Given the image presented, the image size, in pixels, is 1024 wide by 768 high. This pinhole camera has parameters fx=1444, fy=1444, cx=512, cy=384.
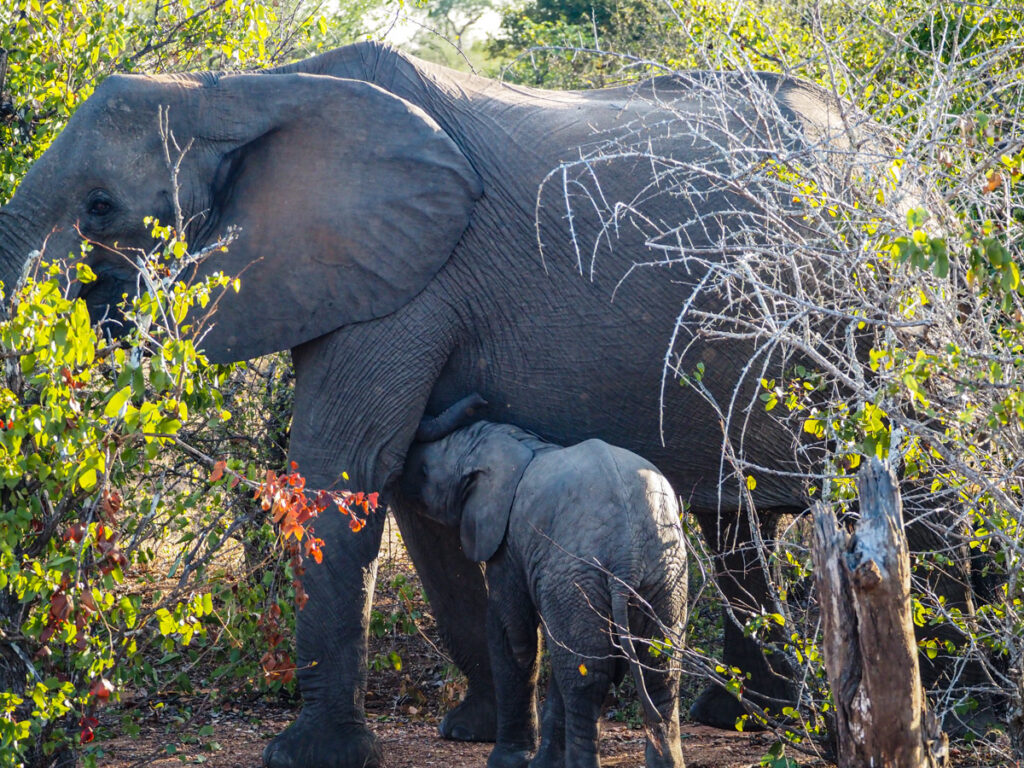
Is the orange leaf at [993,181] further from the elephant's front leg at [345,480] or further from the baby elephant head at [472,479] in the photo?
the elephant's front leg at [345,480]

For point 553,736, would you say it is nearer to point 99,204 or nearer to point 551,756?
point 551,756

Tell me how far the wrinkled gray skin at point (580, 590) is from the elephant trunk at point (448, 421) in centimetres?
39

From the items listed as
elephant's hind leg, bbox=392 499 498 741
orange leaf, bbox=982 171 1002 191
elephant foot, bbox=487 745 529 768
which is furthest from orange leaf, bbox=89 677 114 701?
orange leaf, bbox=982 171 1002 191

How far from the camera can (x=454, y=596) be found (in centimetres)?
604

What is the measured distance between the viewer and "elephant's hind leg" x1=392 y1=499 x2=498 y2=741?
5.96 meters

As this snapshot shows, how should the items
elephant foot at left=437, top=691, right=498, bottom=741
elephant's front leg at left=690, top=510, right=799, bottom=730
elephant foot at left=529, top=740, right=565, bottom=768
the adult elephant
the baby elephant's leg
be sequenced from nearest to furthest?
elephant foot at left=529, top=740, right=565, bottom=768 < the baby elephant's leg < the adult elephant < elephant foot at left=437, top=691, right=498, bottom=741 < elephant's front leg at left=690, top=510, right=799, bottom=730

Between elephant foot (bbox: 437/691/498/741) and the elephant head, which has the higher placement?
the elephant head

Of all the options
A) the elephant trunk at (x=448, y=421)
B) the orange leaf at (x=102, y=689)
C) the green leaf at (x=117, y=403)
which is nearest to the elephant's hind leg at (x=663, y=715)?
the elephant trunk at (x=448, y=421)

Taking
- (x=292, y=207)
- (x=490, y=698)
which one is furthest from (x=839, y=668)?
(x=292, y=207)

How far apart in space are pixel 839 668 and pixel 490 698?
2.45 m

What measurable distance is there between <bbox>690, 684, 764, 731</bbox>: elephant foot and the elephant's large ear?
214 cm

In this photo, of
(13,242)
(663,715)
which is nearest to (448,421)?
(663,715)

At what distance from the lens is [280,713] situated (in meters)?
6.14

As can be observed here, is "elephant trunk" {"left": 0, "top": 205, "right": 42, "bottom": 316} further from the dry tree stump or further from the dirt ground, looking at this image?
the dry tree stump
